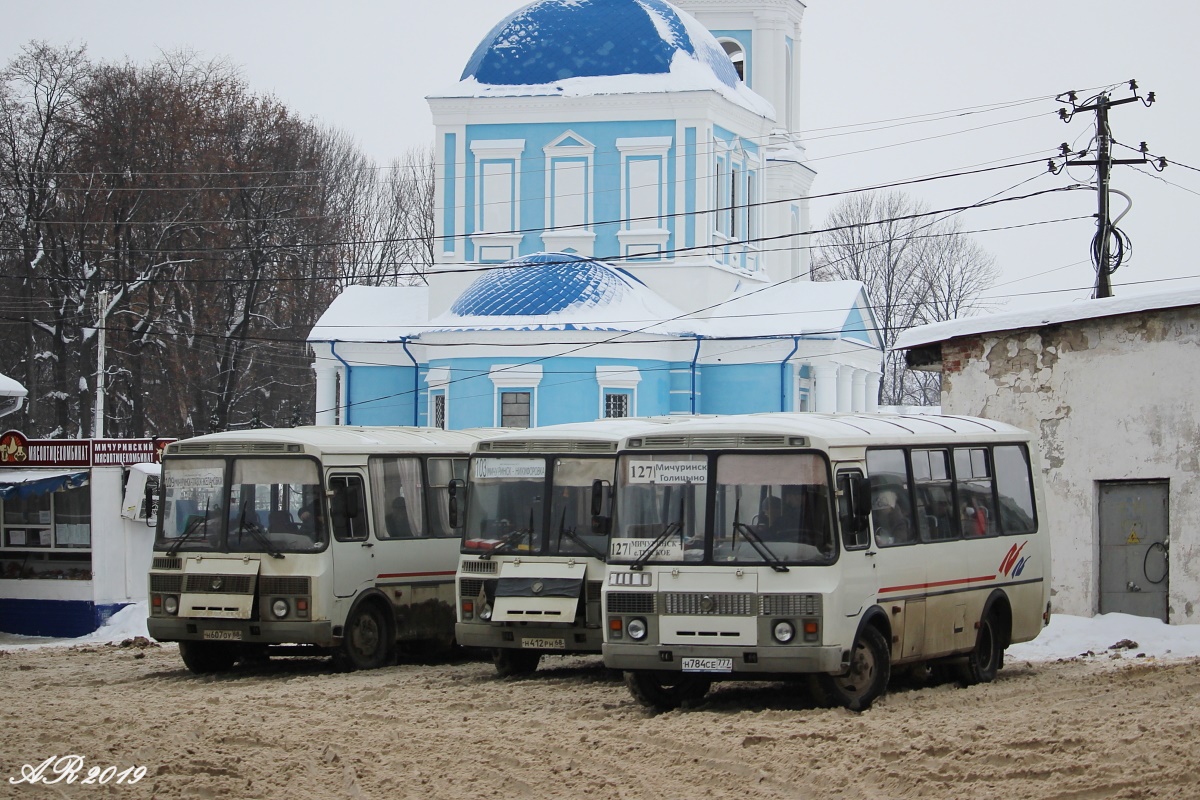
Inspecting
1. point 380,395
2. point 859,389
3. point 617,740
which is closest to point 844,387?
point 859,389

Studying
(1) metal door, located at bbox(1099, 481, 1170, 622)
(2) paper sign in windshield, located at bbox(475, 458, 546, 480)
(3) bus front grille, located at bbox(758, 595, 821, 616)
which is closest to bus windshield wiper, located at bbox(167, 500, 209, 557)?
(2) paper sign in windshield, located at bbox(475, 458, 546, 480)

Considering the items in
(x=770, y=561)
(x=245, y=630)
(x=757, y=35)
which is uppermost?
(x=757, y=35)

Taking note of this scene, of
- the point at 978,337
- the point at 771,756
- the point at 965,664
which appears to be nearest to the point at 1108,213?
the point at 978,337

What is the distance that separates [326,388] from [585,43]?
37.5 ft

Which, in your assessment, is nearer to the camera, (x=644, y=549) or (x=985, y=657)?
(x=644, y=549)

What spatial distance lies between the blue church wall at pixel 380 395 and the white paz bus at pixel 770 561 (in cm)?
3280

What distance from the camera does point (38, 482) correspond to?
81.4 ft

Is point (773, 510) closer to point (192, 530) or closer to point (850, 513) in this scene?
point (850, 513)

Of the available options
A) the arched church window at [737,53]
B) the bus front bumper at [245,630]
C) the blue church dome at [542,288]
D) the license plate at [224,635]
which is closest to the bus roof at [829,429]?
the bus front bumper at [245,630]

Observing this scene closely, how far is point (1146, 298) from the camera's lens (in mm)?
19516

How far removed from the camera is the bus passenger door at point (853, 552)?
1366cm

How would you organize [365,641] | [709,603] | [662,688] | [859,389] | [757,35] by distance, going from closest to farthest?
[709,603] < [662,688] < [365,641] < [859,389] < [757,35]

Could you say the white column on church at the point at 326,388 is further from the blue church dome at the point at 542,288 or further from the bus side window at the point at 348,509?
the bus side window at the point at 348,509

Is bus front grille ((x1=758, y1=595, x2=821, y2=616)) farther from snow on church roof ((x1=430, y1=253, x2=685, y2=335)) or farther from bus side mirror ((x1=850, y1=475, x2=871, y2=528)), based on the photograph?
snow on church roof ((x1=430, y1=253, x2=685, y2=335))
